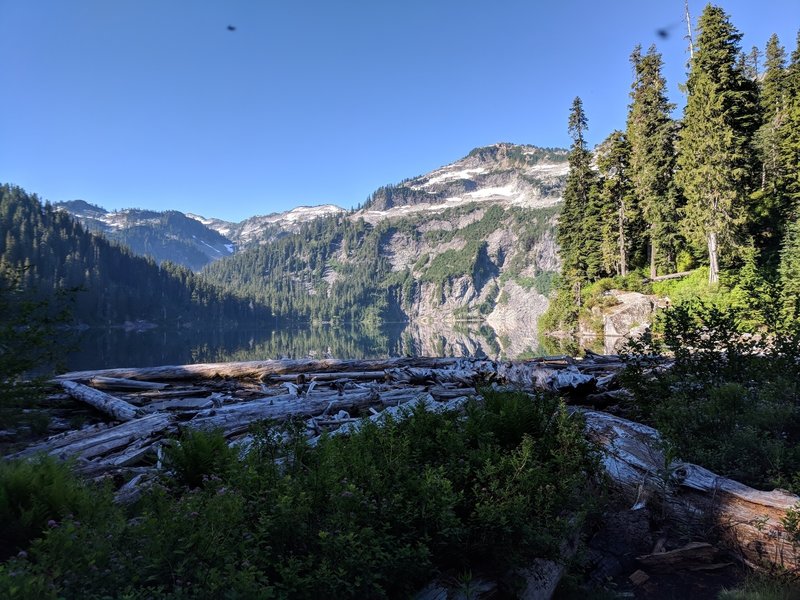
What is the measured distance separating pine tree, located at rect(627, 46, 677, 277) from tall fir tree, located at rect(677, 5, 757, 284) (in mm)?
5028

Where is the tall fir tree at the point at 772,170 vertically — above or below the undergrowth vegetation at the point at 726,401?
above

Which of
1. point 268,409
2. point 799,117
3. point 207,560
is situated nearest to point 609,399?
point 268,409

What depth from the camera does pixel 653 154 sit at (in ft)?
125

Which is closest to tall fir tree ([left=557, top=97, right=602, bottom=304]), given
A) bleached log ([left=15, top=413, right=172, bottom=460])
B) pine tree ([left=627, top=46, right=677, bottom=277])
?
pine tree ([left=627, top=46, right=677, bottom=277])

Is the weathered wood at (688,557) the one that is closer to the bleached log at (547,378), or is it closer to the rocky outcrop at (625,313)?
the bleached log at (547,378)

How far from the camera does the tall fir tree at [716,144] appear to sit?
28703mm

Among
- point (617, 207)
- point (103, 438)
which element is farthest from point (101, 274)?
point (103, 438)

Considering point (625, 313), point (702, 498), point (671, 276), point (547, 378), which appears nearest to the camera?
point (702, 498)

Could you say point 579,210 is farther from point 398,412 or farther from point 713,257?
point 398,412

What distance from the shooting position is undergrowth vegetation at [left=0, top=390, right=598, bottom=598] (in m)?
2.19

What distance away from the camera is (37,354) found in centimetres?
668

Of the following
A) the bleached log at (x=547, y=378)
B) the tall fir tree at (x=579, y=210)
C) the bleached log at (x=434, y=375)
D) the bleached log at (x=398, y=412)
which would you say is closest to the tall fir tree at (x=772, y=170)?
the tall fir tree at (x=579, y=210)

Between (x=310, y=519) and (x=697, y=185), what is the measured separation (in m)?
35.9

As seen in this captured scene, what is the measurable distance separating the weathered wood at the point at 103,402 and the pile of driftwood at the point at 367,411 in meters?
0.03
